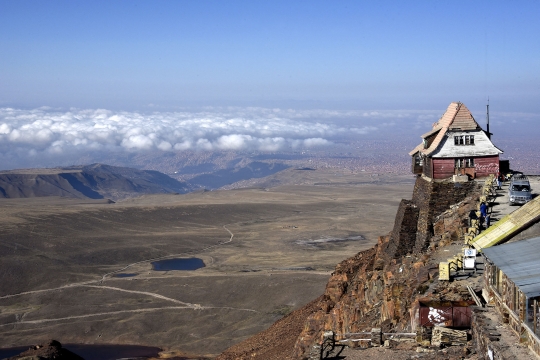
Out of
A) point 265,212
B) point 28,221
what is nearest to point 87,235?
point 28,221

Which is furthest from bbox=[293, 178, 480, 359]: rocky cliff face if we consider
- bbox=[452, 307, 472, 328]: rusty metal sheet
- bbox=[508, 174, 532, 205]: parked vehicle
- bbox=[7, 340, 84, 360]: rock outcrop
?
bbox=[7, 340, 84, 360]: rock outcrop

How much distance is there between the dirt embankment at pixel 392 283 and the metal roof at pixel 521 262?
2.62 m

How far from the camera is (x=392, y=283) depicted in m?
22.5

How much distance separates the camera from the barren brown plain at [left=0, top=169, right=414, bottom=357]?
2048 inches

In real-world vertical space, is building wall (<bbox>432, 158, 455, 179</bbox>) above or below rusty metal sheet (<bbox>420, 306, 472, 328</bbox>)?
above

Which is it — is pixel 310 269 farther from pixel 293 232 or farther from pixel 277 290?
pixel 293 232

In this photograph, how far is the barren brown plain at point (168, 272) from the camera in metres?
52.0

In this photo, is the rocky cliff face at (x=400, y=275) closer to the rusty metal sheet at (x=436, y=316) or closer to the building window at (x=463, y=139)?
the rusty metal sheet at (x=436, y=316)

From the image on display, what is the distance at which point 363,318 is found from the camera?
900 inches

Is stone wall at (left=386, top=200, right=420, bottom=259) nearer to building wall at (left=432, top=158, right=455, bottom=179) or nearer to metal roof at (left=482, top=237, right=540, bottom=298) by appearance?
building wall at (left=432, top=158, right=455, bottom=179)

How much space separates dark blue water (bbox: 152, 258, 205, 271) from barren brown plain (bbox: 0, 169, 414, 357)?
1272 millimetres

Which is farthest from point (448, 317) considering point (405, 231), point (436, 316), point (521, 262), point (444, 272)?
point (405, 231)

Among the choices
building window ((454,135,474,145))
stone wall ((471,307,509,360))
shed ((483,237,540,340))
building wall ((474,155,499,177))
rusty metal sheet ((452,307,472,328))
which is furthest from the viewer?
building wall ((474,155,499,177))

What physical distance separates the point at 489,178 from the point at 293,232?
225ft
